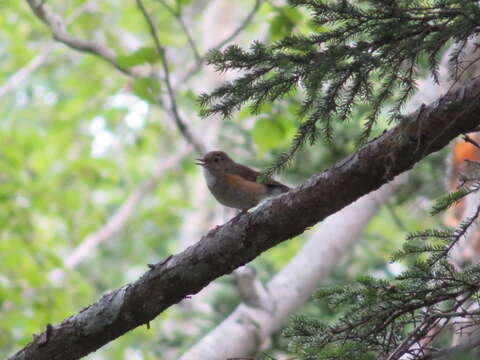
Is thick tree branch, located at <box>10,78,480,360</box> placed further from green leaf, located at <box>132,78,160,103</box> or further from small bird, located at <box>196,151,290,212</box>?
green leaf, located at <box>132,78,160,103</box>

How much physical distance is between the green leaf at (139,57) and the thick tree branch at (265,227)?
288 cm

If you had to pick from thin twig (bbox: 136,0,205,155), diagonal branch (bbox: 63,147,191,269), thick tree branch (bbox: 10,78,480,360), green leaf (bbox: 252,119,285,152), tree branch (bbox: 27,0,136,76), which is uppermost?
diagonal branch (bbox: 63,147,191,269)

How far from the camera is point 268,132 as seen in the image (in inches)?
216

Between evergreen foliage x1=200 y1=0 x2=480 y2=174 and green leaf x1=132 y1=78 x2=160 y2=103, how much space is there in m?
3.04

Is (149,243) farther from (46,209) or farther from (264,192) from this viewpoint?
(264,192)

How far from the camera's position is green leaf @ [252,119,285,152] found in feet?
17.9

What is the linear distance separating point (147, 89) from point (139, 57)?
472mm

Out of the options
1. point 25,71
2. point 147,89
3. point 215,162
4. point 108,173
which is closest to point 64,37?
point 147,89

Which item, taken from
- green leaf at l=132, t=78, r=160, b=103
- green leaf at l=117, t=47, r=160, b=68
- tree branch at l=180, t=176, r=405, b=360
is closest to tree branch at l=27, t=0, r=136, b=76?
green leaf at l=132, t=78, r=160, b=103

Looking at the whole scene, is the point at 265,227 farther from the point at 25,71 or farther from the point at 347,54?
the point at 25,71

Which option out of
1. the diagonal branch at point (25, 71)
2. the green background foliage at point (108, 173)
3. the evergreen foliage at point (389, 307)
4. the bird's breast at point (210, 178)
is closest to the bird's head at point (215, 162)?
the bird's breast at point (210, 178)

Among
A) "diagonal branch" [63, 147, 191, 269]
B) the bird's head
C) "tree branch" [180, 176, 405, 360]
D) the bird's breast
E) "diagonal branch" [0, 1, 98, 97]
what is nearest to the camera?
"tree branch" [180, 176, 405, 360]

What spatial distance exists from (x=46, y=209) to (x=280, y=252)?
448 cm

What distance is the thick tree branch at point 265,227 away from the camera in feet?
8.65
